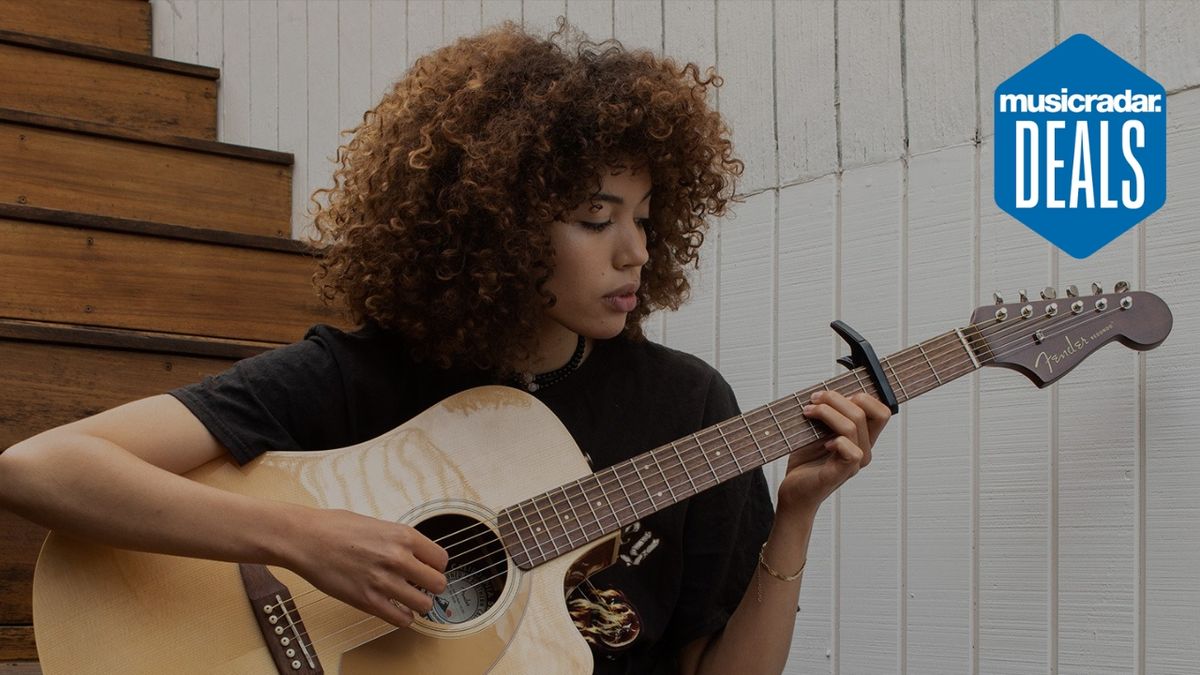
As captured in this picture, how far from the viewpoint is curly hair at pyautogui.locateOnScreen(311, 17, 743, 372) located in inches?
55.5

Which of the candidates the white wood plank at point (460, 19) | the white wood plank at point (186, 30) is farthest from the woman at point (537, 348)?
the white wood plank at point (186, 30)

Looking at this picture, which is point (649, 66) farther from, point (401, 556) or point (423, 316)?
point (401, 556)

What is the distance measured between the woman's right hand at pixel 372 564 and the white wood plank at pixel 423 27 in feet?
4.73

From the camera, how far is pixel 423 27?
2543mm

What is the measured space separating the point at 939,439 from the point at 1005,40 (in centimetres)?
49

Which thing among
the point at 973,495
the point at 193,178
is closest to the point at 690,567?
the point at 973,495

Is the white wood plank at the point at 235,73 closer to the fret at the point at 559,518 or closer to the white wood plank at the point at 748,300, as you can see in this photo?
the white wood plank at the point at 748,300

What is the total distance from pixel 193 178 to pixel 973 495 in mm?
1773

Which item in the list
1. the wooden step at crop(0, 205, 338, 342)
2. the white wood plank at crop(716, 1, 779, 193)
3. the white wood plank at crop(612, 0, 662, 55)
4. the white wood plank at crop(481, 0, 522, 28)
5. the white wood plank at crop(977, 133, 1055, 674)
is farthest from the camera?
the white wood plank at crop(481, 0, 522, 28)

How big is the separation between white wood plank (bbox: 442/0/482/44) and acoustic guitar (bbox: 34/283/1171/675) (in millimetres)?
1188


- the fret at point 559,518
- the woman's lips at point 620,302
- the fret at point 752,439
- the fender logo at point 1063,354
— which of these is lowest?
the fret at point 559,518

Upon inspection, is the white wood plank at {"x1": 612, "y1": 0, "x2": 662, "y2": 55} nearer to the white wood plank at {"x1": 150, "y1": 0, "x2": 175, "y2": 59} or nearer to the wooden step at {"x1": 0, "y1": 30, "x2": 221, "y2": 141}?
the wooden step at {"x1": 0, "y1": 30, "x2": 221, "y2": 141}

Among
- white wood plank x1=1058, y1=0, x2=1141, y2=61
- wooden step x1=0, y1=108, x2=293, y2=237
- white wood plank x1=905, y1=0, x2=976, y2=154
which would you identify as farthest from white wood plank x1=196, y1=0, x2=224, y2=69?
white wood plank x1=1058, y1=0, x2=1141, y2=61

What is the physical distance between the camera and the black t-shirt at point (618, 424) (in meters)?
1.41
